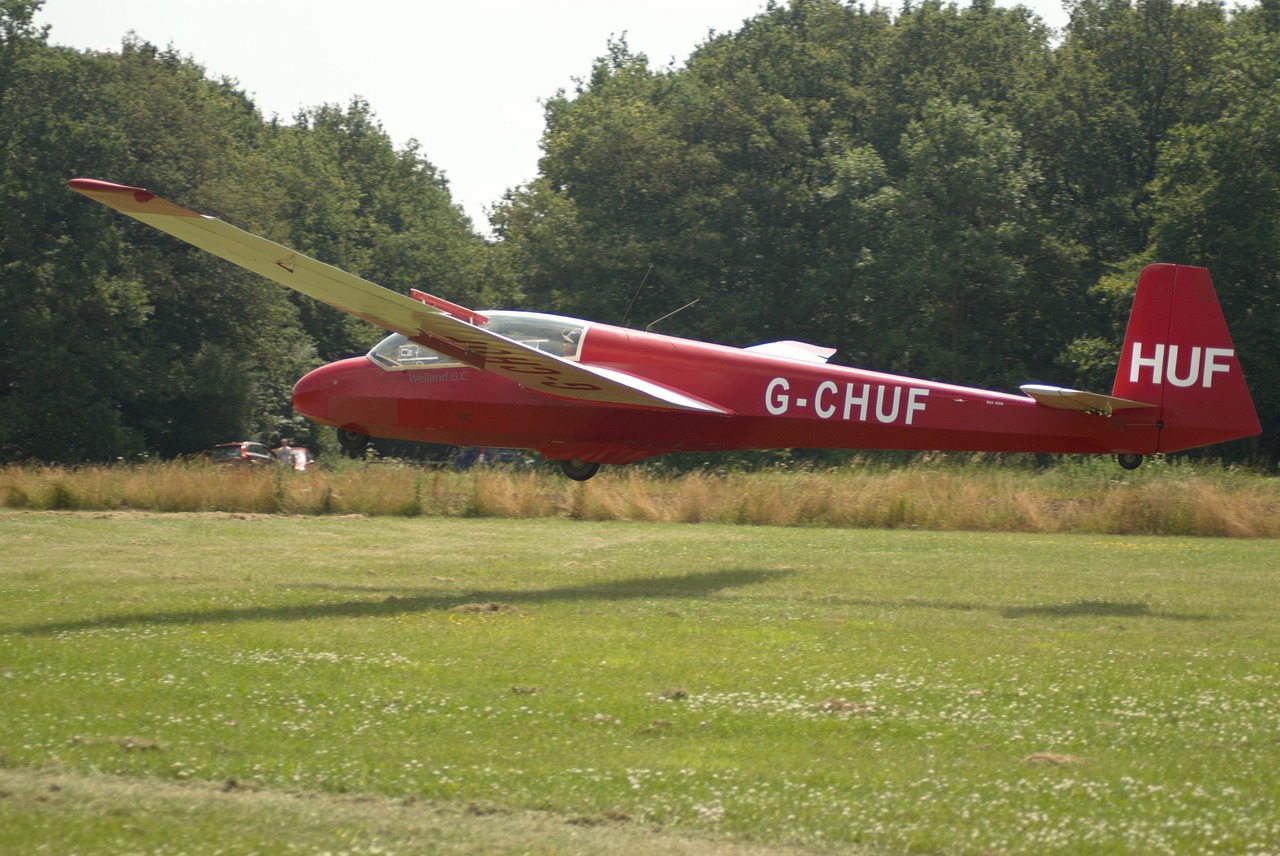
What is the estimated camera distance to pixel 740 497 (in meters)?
24.0

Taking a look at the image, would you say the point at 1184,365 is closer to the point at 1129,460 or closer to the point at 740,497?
the point at 1129,460

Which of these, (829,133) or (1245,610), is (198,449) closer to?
(829,133)

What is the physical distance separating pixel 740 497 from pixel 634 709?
50.8ft

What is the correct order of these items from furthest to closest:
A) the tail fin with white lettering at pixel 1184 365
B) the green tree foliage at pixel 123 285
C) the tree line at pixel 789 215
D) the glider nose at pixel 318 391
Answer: the green tree foliage at pixel 123 285
the tree line at pixel 789 215
the glider nose at pixel 318 391
the tail fin with white lettering at pixel 1184 365

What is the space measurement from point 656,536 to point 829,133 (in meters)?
42.0

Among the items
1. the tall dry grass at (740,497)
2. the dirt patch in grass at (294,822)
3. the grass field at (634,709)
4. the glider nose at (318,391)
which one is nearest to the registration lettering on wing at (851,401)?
the grass field at (634,709)

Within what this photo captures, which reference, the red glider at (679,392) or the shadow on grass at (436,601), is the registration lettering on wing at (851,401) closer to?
the red glider at (679,392)

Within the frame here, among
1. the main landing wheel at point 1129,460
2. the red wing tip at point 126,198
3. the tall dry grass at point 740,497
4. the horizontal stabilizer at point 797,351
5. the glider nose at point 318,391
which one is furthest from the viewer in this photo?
the tall dry grass at point 740,497

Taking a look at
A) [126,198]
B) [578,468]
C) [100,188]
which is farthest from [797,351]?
[100,188]

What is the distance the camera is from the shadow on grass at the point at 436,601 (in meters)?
11.7

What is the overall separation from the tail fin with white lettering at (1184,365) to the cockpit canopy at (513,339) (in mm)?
6443

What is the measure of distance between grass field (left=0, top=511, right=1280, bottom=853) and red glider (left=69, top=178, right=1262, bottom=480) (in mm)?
1752

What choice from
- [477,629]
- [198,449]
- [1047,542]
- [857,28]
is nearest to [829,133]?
[857,28]

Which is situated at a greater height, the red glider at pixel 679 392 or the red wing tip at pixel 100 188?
the red wing tip at pixel 100 188
